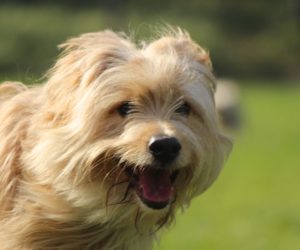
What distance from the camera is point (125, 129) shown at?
5590 millimetres

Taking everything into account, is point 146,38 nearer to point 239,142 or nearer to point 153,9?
point 239,142

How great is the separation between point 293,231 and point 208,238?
3.39 ft

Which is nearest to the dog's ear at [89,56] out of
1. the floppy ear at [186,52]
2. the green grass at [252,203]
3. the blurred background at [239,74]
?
the floppy ear at [186,52]

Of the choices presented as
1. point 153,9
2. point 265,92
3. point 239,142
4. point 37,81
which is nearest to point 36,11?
point 153,9

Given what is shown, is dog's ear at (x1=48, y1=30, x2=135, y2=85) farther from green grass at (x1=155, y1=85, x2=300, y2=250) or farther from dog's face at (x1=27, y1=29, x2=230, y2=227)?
green grass at (x1=155, y1=85, x2=300, y2=250)

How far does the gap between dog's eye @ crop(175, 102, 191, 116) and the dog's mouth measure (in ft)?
1.13

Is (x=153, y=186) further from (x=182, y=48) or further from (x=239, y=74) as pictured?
(x=239, y=74)

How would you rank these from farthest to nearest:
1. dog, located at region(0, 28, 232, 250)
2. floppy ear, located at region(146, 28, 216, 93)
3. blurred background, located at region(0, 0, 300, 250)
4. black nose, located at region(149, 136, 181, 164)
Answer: blurred background, located at region(0, 0, 300, 250)
floppy ear, located at region(146, 28, 216, 93)
dog, located at region(0, 28, 232, 250)
black nose, located at region(149, 136, 181, 164)

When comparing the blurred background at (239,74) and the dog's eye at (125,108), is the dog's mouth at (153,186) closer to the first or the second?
the dog's eye at (125,108)

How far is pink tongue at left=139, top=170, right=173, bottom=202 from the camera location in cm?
562

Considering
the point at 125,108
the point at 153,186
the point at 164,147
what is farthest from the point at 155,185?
the point at 125,108

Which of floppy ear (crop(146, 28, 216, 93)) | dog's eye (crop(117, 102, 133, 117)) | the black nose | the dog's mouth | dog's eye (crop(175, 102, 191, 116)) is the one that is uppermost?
floppy ear (crop(146, 28, 216, 93))

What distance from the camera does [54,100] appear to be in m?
5.77

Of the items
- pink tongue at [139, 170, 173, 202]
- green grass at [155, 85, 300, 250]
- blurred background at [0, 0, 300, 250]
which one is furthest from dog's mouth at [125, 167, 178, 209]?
blurred background at [0, 0, 300, 250]
